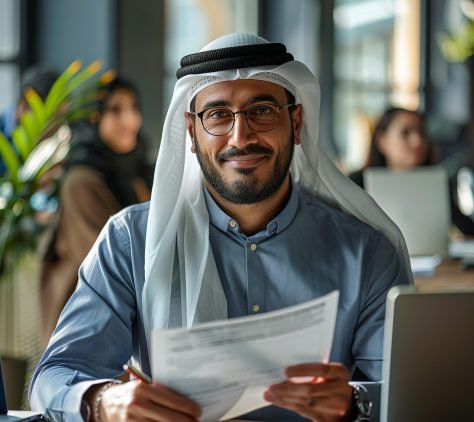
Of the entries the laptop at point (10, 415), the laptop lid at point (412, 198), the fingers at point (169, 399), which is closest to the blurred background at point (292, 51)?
the laptop lid at point (412, 198)

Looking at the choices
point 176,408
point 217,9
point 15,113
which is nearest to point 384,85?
point 217,9

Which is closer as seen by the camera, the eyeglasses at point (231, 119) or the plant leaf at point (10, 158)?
the eyeglasses at point (231, 119)

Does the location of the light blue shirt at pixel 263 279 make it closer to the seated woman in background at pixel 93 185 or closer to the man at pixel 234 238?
the man at pixel 234 238

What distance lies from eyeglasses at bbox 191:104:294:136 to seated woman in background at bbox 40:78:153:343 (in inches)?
82.4

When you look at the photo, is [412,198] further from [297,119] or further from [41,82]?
[41,82]

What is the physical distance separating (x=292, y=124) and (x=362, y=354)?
1.74 ft

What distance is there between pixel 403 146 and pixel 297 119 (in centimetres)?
299

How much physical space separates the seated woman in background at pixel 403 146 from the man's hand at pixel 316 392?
352 centimetres

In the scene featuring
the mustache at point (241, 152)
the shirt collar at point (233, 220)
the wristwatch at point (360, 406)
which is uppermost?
the mustache at point (241, 152)

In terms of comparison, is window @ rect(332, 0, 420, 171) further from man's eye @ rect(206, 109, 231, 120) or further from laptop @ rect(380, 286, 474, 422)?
laptop @ rect(380, 286, 474, 422)

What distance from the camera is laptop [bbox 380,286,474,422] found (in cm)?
138

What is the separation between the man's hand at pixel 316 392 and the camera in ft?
4.89

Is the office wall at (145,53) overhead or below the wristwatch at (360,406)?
overhead

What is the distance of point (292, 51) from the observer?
814 centimetres
